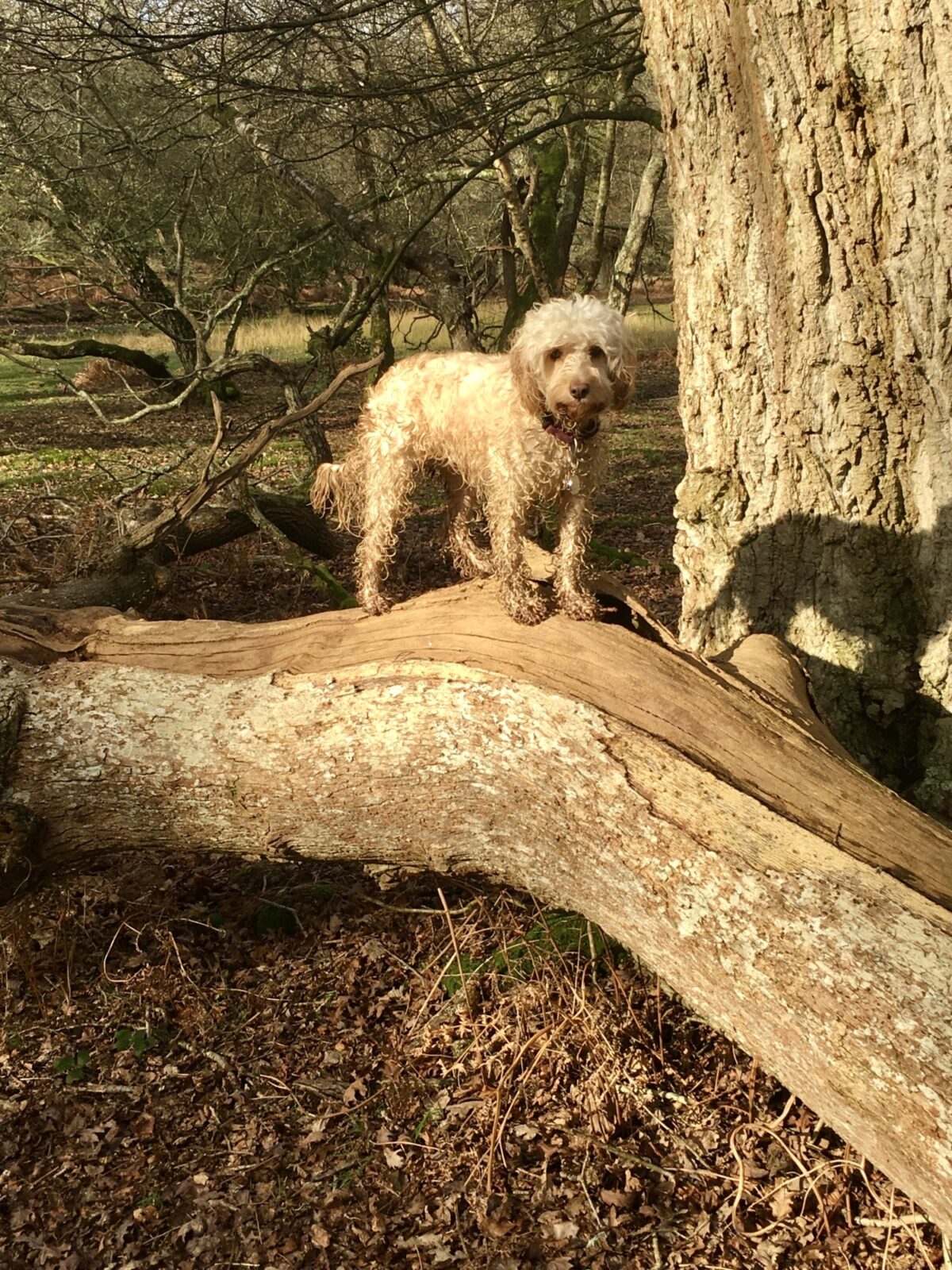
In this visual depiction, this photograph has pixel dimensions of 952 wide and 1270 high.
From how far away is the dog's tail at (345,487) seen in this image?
536cm

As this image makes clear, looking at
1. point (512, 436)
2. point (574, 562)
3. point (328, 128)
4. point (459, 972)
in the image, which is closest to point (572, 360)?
point (512, 436)

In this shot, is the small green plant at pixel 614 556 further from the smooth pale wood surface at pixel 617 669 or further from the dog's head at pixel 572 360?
the dog's head at pixel 572 360

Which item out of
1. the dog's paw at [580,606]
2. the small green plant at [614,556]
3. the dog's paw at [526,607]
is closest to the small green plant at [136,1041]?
the dog's paw at [526,607]

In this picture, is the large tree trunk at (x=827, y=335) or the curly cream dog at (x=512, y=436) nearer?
the large tree trunk at (x=827, y=335)

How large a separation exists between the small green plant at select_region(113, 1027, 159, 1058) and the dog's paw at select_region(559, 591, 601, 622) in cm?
280

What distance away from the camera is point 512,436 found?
14.5ft

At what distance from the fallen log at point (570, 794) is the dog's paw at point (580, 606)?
0.09m

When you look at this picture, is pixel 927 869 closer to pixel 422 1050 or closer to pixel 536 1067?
pixel 536 1067

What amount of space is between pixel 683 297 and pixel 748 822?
2713 millimetres

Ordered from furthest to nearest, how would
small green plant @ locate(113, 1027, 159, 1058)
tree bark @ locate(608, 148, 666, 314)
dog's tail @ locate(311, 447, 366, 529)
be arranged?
tree bark @ locate(608, 148, 666, 314)
dog's tail @ locate(311, 447, 366, 529)
small green plant @ locate(113, 1027, 159, 1058)

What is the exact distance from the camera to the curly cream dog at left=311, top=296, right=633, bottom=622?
4219 millimetres

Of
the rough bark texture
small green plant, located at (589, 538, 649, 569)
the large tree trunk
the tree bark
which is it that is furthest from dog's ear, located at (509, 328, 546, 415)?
the rough bark texture

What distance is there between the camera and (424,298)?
12.1 metres

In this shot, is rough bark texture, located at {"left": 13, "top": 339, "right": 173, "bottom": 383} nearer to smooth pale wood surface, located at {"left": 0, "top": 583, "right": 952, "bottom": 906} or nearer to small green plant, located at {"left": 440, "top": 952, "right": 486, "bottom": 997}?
smooth pale wood surface, located at {"left": 0, "top": 583, "right": 952, "bottom": 906}
